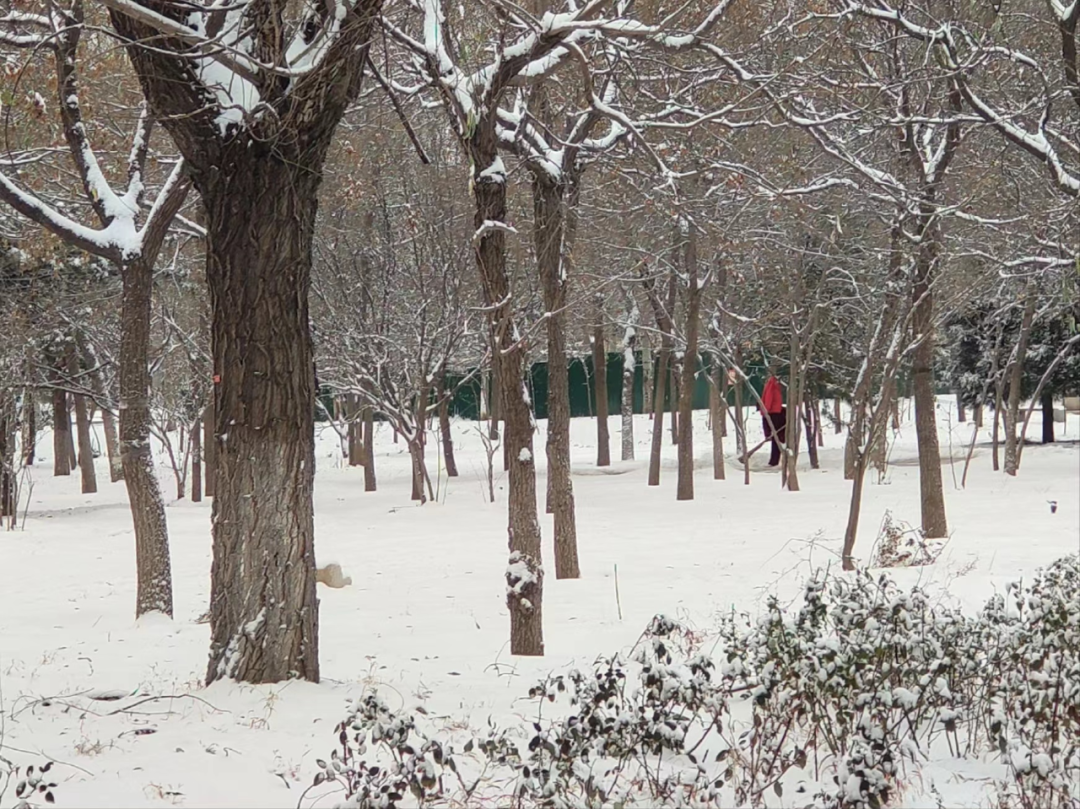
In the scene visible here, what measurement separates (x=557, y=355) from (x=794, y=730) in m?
6.56

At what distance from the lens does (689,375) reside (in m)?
17.6

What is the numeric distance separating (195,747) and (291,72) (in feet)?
9.06

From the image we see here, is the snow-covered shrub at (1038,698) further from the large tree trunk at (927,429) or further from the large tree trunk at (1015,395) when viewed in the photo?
the large tree trunk at (1015,395)

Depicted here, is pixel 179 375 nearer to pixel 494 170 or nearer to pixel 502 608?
pixel 502 608

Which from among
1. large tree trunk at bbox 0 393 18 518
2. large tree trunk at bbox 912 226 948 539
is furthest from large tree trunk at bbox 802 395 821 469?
large tree trunk at bbox 0 393 18 518

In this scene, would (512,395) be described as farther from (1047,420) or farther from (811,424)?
(1047,420)

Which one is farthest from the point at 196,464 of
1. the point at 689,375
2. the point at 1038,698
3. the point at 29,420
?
the point at 1038,698

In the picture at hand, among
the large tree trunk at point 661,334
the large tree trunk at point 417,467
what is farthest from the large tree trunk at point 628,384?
the large tree trunk at point 417,467

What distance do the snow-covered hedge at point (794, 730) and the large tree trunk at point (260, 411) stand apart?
3.47ft

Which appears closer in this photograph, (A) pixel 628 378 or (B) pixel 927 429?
(B) pixel 927 429

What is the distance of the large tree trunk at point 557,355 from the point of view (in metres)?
9.20

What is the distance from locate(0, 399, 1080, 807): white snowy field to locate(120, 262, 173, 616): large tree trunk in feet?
1.21

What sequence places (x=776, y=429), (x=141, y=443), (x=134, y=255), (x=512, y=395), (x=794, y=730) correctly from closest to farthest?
(x=794, y=730), (x=512, y=395), (x=134, y=255), (x=141, y=443), (x=776, y=429)

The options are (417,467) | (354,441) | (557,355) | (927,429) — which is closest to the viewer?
(557,355)
